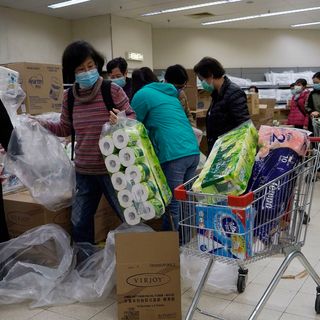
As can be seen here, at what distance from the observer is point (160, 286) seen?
2025 millimetres

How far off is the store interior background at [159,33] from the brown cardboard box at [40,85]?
14.8ft

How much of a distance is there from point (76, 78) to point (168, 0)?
5.48 meters

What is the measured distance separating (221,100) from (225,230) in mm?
1394

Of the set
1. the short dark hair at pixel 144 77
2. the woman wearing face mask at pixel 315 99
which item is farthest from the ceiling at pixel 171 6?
the short dark hair at pixel 144 77

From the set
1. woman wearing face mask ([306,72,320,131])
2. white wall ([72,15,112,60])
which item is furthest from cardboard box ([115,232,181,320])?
white wall ([72,15,112,60])

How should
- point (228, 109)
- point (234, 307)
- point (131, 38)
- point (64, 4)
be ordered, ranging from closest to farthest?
point (234, 307) < point (228, 109) < point (64, 4) < point (131, 38)

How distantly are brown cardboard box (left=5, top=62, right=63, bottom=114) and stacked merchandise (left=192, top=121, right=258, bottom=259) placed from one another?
1.89 meters

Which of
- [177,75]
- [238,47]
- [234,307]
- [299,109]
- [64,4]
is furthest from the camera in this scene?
[238,47]

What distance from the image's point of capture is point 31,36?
8.16 metres

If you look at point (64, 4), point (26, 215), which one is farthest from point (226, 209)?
point (64, 4)

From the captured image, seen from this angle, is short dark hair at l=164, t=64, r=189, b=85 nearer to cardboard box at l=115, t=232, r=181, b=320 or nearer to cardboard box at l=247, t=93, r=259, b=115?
cardboard box at l=115, t=232, r=181, b=320

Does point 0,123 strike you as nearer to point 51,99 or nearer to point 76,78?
point 76,78

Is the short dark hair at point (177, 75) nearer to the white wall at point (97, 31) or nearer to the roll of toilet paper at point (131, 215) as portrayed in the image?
the roll of toilet paper at point (131, 215)

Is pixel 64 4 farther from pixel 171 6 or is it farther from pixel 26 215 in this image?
pixel 26 215
